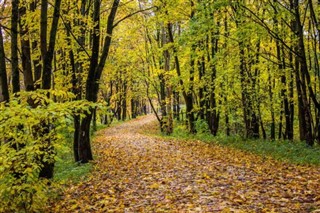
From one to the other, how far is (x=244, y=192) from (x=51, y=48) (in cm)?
587

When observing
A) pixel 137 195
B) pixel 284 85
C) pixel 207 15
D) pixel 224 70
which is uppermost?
pixel 207 15

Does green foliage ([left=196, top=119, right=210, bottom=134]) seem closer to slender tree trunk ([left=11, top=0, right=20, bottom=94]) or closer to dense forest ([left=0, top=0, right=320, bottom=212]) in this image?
dense forest ([left=0, top=0, right=320, bottom=212])

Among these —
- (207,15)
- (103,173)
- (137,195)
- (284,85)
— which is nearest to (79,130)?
(103,173)

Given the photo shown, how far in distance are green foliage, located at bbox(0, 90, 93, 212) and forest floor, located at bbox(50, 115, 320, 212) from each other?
1311mm

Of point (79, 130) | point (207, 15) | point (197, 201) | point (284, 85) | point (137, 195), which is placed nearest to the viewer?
point (197, 201)

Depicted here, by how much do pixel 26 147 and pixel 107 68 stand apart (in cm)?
1279

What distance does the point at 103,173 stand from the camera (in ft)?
34.8

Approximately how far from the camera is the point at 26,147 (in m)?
5.97

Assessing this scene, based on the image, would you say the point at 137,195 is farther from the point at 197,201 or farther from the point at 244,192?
the point at 244,192

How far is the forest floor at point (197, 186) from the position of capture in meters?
6.29

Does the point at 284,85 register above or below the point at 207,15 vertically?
below

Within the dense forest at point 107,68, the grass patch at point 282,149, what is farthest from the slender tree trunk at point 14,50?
the grass patch at point 282,149

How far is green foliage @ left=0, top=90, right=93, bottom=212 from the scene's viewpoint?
221 inches

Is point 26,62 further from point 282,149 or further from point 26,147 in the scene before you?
point 282,149
